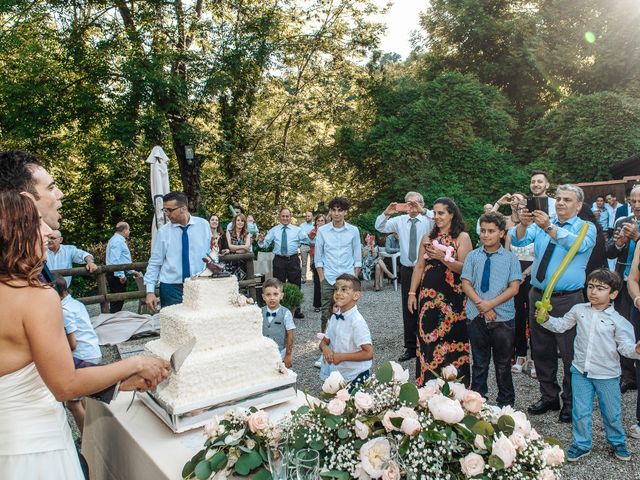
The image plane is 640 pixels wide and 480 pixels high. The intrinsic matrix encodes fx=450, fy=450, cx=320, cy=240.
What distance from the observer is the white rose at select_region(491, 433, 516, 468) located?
1.43 m

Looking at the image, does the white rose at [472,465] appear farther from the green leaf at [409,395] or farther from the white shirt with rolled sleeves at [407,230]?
the white shirt with rolled sleeves at [407,230]

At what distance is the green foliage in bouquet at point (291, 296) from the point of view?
854cm

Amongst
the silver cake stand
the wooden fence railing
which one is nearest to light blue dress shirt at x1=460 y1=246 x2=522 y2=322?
the silver cake stand

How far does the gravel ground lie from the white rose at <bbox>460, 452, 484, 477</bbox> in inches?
29.0

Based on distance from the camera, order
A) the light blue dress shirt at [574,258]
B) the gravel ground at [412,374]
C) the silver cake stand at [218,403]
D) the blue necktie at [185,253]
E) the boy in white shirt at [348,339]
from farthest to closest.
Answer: the blue necktie at [185,253] < the light blue dress shirt at [574,258] < the boy in white shirt at [348,339] < the gravel ground at [412,374] < the silver cake stand at [218,403]

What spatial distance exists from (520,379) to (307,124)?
16475 mm

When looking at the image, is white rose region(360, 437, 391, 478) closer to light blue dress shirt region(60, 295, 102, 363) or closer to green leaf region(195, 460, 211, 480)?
green leaf region(195, 460, 211, 480)

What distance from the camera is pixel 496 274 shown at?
420cm

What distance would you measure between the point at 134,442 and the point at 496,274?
10.9ft

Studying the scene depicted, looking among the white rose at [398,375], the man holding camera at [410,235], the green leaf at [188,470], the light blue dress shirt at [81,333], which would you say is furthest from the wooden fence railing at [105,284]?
the white rose at [398,375]

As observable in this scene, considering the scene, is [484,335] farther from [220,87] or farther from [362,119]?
[362,119]

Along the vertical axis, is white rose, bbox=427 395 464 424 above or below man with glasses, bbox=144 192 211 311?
below

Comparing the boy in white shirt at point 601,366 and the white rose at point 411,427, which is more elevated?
the white rose at point 411,427

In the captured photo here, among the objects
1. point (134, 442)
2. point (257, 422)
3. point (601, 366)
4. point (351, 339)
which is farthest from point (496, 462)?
point (601, 366)
